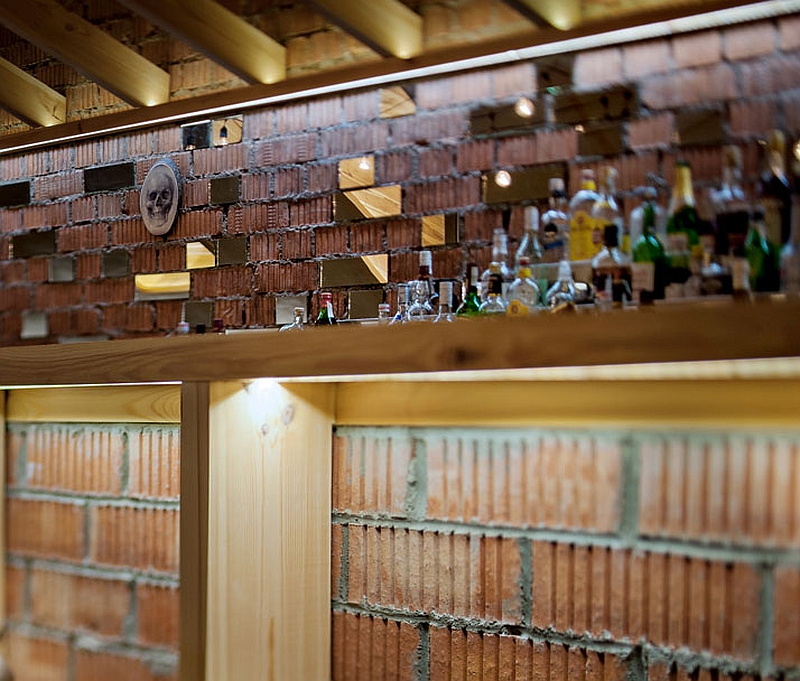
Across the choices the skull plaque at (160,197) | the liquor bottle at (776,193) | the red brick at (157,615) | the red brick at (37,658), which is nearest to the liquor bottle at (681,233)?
the liquor bottle at (776,193)

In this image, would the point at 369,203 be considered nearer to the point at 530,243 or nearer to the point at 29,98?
the point at 530,243

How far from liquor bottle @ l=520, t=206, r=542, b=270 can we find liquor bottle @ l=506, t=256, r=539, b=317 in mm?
12

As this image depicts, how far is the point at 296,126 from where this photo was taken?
2.40 m

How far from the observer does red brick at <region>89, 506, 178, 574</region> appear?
2152 millimetres

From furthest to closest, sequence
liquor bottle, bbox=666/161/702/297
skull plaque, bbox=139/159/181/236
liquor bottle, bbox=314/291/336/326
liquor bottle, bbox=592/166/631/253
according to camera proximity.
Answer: skull plaque, bbox=139/159/181/236 → liquor bottle, bbox=314/291/336/326 → liquor bottle, bbox=592/166/631/253 → liquor bottle, bbox=666/161/702/297

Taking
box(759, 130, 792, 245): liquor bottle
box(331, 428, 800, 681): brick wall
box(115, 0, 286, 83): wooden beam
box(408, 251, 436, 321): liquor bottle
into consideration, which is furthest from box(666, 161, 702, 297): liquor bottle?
box(115, 0, 286, 83): wooden beam

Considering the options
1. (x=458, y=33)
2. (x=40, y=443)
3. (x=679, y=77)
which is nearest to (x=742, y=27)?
(x=679, y=77)

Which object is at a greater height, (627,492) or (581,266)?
(581,266)

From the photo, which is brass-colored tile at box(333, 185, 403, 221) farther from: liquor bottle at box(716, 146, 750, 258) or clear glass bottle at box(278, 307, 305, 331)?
liquor bottle at box(716, 146, 750, 258)

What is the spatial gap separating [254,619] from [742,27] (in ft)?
4.48

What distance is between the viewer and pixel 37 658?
2342 mm

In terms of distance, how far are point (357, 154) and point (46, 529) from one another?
1129mm

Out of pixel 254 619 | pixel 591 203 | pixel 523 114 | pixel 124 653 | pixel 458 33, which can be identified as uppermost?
pixel 458 33

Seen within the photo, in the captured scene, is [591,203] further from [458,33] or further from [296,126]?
[296,126]
